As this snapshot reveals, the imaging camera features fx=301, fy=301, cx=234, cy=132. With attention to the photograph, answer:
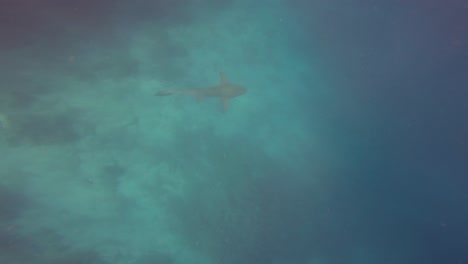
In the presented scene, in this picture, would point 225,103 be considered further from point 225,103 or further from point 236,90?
point 236,90

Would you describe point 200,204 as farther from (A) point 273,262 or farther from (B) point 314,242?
(B) point 314,242

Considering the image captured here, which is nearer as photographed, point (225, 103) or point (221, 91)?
point (221, 91)

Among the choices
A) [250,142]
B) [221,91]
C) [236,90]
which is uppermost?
[236,90]

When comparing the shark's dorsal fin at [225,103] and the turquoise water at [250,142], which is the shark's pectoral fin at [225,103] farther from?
the turquoise water at [250,142]

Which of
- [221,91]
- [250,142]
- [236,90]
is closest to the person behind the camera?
[221,91]

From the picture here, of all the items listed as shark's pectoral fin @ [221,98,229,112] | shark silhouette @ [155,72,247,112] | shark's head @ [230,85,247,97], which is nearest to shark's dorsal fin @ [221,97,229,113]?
shark's pectoral fin @ [221,98,229,112]

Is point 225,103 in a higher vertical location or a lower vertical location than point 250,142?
higher

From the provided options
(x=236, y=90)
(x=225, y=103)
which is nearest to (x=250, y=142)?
(x=225, y=103)

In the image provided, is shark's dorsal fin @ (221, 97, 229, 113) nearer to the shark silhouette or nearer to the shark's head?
the shark silhouette

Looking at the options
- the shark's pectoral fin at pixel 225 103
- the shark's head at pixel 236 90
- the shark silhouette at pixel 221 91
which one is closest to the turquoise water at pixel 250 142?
the shark silhouette at pixel 221 91
